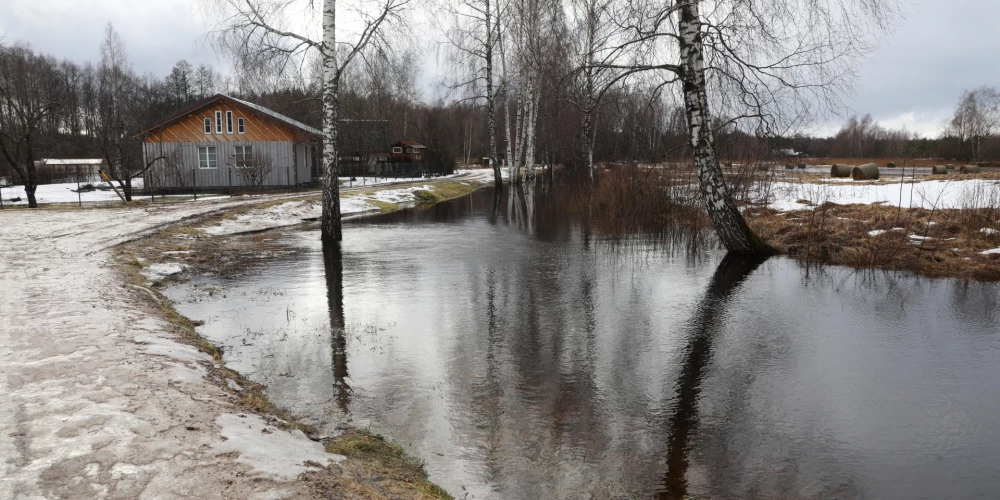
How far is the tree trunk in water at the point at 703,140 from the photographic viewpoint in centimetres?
1222

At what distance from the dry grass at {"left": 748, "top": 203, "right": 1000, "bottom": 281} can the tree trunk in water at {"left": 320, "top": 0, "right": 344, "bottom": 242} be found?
420 inches

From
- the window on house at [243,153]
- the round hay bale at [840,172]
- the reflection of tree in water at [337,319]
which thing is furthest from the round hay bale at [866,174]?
the window on house at [243,153]

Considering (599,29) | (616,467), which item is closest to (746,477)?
(616,467)

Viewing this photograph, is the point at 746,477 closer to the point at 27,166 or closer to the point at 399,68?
the point at 399,68

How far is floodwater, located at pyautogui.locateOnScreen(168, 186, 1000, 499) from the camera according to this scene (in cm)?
Answer: 471

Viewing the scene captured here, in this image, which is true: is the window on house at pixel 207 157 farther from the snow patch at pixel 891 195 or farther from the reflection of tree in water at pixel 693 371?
the reflection of tree in water at pixel 693 371

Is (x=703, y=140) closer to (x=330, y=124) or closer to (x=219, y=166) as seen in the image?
(x=330, y=124)

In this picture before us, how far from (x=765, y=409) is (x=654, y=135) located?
13230 mm

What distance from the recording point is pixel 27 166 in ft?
79.6

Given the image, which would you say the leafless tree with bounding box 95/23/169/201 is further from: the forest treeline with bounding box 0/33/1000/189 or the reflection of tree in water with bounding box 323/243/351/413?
the reflection of tree in water with bounding box 323/243/351/413

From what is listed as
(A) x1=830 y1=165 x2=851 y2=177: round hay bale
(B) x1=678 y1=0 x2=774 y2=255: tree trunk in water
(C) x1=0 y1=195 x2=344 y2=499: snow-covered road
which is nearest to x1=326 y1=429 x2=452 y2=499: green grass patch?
(C) x1=0 y1=195 x2=344 y2=499: snow-covered road

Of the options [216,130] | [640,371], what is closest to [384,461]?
[640,371]

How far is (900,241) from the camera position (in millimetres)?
12977

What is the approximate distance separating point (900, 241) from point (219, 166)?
3372 cm
